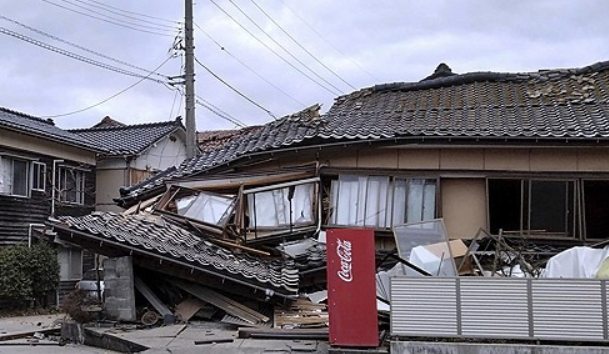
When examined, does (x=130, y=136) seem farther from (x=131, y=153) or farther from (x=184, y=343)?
(x=184, y=343)

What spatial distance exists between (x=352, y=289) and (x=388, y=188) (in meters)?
4.29

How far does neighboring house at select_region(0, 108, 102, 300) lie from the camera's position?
16.8 m

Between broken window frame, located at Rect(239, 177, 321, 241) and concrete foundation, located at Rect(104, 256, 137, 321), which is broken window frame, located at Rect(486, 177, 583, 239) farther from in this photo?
concrete foundation, located at Rect(104, 256, 137, 321)

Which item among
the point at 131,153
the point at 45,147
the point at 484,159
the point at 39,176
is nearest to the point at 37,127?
the point at 45,147

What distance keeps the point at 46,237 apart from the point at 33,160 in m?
2.30

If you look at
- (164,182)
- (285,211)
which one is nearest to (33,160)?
(164,182)

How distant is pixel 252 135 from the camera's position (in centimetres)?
1419

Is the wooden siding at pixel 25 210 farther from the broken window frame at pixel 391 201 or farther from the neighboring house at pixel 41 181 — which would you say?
the broken window frame at pixel 391 201

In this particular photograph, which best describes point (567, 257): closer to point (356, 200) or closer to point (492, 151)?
point (492, 151)

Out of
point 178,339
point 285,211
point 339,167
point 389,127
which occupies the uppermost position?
point 389,127

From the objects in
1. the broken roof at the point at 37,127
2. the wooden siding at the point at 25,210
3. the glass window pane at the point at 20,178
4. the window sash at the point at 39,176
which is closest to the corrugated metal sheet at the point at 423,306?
the wooden siding at the point at 25,210

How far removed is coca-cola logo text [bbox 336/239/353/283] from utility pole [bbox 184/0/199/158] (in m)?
11.2

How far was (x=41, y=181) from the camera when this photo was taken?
18.0 meters

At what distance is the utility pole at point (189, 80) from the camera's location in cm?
1830
